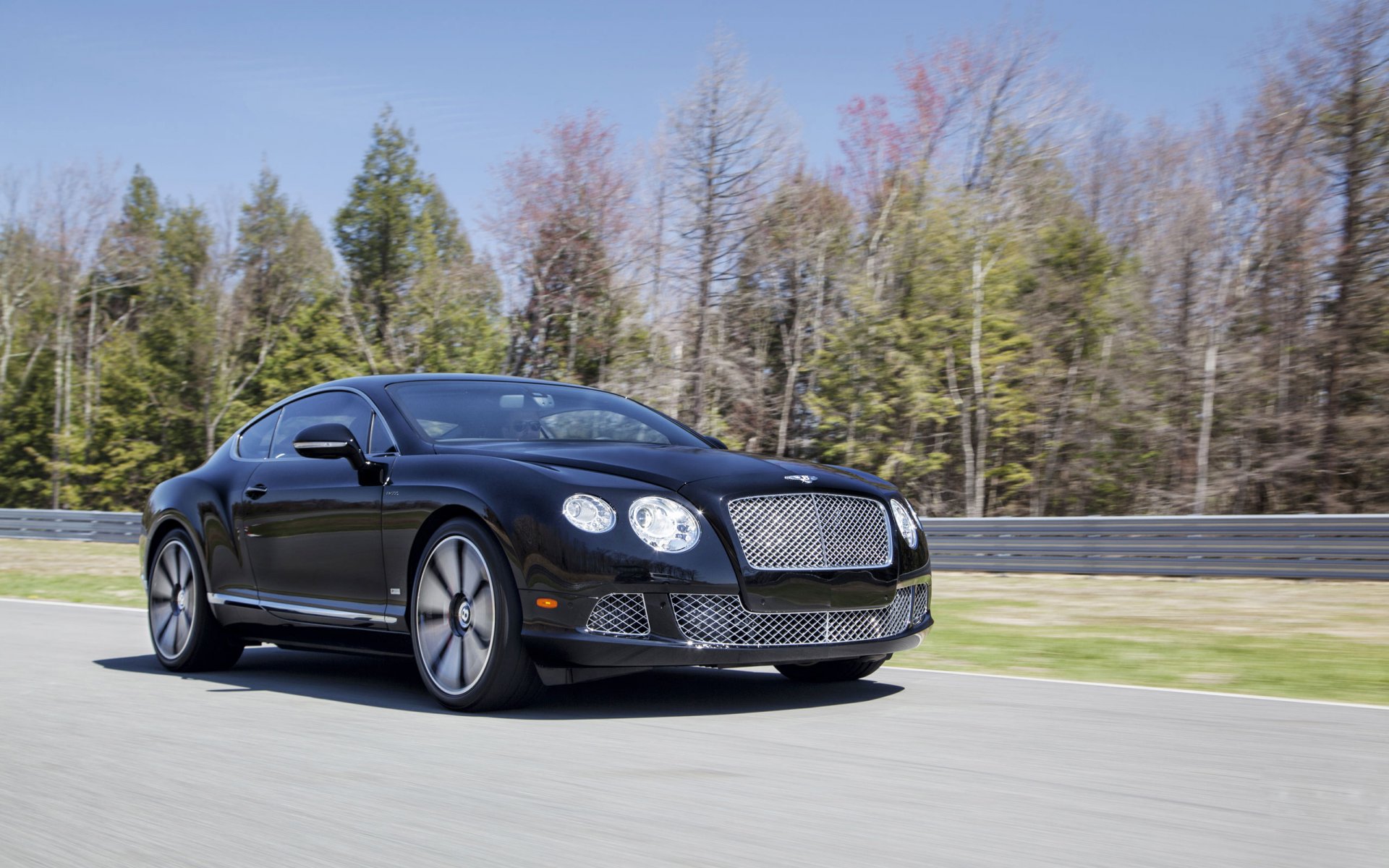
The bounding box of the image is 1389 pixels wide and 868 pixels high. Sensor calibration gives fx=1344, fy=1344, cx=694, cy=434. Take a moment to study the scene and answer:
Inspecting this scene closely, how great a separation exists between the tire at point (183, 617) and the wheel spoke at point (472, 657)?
2409 mm

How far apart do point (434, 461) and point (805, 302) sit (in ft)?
110

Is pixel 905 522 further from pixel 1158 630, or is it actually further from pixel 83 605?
pixel 83 605

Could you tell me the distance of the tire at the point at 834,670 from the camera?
262 inches

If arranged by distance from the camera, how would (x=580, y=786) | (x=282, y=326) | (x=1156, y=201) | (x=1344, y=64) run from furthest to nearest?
(x=282, y=326) < (x=1156, y=201) < (x=1344, y=64) < (x=580, y=786)

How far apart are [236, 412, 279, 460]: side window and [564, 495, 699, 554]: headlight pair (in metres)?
2.85

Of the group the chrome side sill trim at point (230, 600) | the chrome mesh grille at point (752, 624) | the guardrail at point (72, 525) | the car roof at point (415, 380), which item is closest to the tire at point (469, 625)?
the chrome mesh grille at point (752, 624)

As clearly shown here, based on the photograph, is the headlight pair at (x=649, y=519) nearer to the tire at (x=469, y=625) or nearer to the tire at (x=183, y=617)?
the tire at (x=469, y=625)

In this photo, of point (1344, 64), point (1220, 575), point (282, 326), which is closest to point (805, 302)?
point (1344, 64)

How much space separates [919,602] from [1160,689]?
1.30m

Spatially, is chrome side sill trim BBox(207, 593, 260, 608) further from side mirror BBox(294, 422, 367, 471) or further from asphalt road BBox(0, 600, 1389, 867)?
side mirror BBox(294, 422, 367, 471)

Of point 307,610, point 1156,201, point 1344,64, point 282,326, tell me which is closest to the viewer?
point 307,610

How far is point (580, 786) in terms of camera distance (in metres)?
4.23

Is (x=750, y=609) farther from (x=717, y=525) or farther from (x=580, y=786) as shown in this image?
(x=580, y=786)

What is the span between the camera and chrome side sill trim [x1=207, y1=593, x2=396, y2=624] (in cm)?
636
